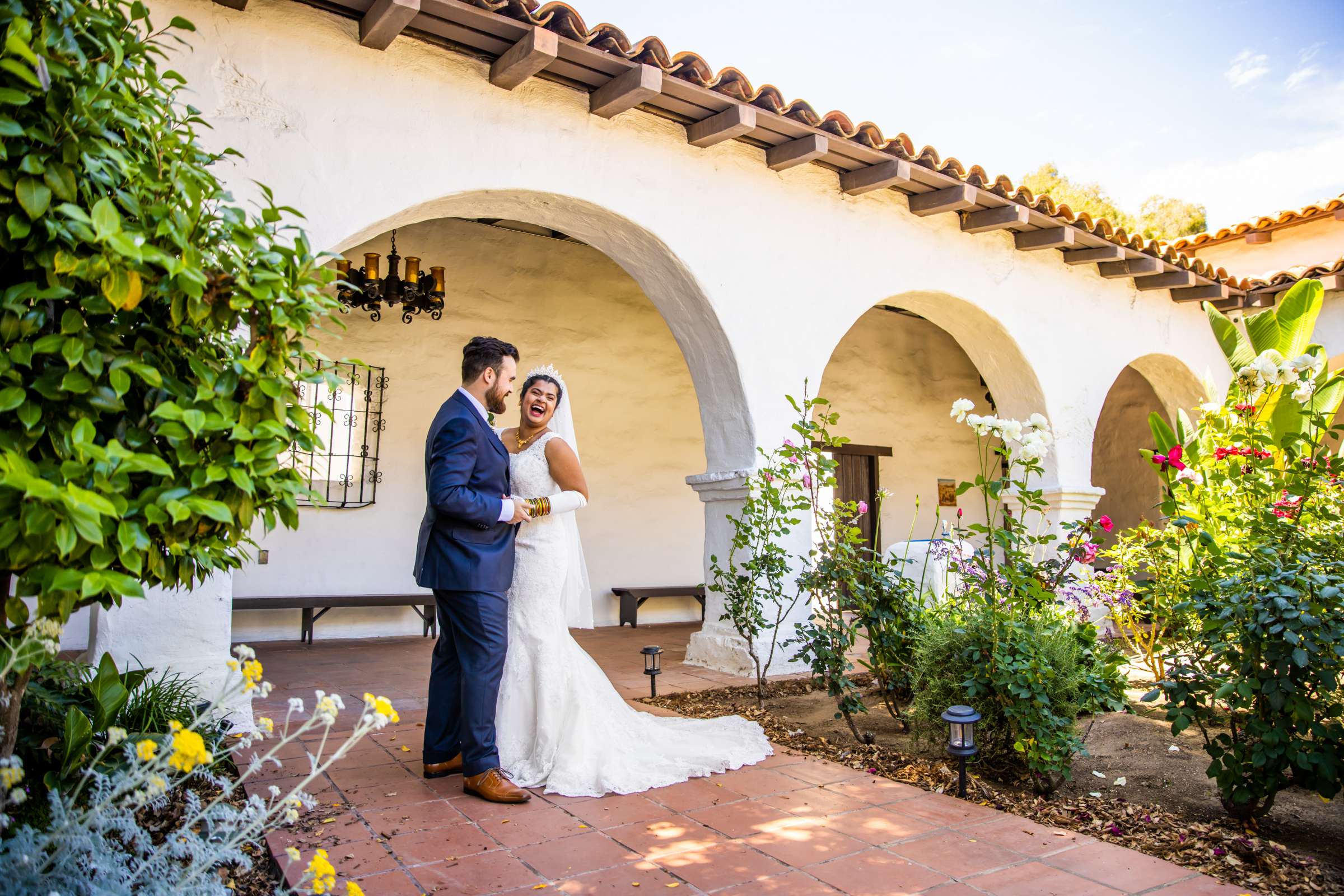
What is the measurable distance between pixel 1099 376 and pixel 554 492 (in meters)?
6.46

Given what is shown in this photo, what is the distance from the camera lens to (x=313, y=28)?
4.36 meters

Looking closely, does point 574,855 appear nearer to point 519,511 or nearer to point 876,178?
point 519,511

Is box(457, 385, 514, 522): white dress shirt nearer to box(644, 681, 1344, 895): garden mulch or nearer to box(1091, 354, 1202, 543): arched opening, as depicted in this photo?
box(644, 681, 1344, 895): garden mulch

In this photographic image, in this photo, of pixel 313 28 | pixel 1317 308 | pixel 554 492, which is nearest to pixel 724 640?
pixel 554 492

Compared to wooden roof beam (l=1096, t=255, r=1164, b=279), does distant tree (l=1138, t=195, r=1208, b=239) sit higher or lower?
higher

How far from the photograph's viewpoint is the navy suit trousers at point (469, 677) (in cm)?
319

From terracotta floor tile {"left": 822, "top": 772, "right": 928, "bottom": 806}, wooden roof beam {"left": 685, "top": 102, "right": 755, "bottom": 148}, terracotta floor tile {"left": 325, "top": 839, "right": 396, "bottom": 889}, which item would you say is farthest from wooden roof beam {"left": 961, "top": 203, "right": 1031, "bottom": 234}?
terracotta floor tile {"left": 325, "top": 839, "right": 396, "bottom": 889}

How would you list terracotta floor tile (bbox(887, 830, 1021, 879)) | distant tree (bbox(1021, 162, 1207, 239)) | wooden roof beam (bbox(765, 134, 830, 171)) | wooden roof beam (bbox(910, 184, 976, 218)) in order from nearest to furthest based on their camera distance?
terracotta floor tile (bbox(887, 830, 1021, 879))
wooden roof beam (bbox(765, 134, 830, 171))
wooden roof beam (bbox(910, 184, 976, 218))
distant tree (bbox(1021, 162, 1207, 239))

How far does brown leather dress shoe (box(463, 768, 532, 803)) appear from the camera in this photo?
3.13m

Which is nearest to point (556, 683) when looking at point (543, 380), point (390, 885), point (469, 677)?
point (469, 677)

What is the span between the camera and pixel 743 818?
305 centimetres

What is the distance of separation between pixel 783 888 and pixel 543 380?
7.14ft

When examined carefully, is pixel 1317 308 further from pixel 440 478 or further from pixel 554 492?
pixel 440 478

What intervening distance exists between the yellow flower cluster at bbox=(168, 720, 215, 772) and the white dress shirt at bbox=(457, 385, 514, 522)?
5.89 ft
